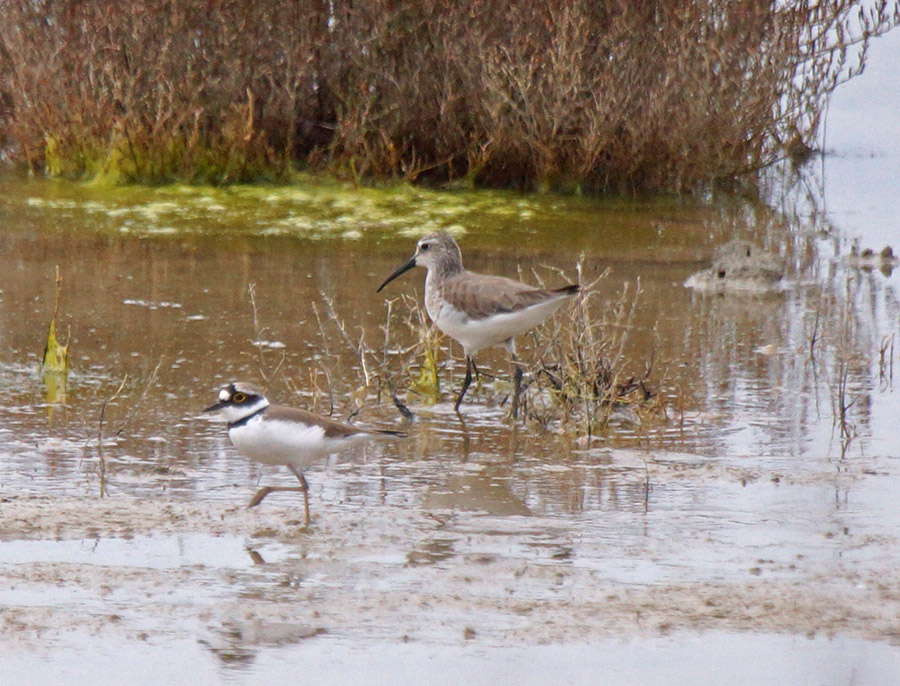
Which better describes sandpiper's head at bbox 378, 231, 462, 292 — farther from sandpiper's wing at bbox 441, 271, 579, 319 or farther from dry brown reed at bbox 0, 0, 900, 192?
dry brown reed at bbox 0, 0, 900, 192

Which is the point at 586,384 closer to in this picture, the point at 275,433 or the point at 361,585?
the point at 275,433

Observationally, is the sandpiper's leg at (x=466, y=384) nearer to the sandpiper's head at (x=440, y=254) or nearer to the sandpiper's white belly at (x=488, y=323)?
the sandpiper's white belly at (x=488, y=323)

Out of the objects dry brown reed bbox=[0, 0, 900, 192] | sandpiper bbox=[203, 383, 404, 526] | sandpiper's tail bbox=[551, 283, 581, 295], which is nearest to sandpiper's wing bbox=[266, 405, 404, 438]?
sandpiper bbox=[203, 383, 404, 526]

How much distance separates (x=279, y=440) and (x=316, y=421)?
8.0 inches

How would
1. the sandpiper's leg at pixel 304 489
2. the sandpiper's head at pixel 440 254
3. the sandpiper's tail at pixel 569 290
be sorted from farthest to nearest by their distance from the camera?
the sandpiper's head at pixel 440 254, the sandpiper's tail at pixel 569 290, the sandpiper's leg at pixel 304 489

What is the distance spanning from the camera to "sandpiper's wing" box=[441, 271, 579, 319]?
7430 millimetres

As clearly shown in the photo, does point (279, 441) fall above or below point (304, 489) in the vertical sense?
above

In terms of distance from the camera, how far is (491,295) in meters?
7.61

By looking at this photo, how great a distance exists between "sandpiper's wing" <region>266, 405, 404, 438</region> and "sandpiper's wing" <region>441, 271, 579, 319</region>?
5.21ft

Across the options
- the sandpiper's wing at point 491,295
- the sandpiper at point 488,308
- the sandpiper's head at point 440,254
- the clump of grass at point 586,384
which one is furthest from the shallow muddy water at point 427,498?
the sandpiper's head at point 440,254

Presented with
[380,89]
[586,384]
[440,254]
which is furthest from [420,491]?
[380,89]

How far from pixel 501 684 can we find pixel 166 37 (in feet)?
37.0

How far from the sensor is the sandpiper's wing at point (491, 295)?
7.43m

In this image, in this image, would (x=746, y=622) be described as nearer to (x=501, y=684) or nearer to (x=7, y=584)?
(x=501, y=684)
